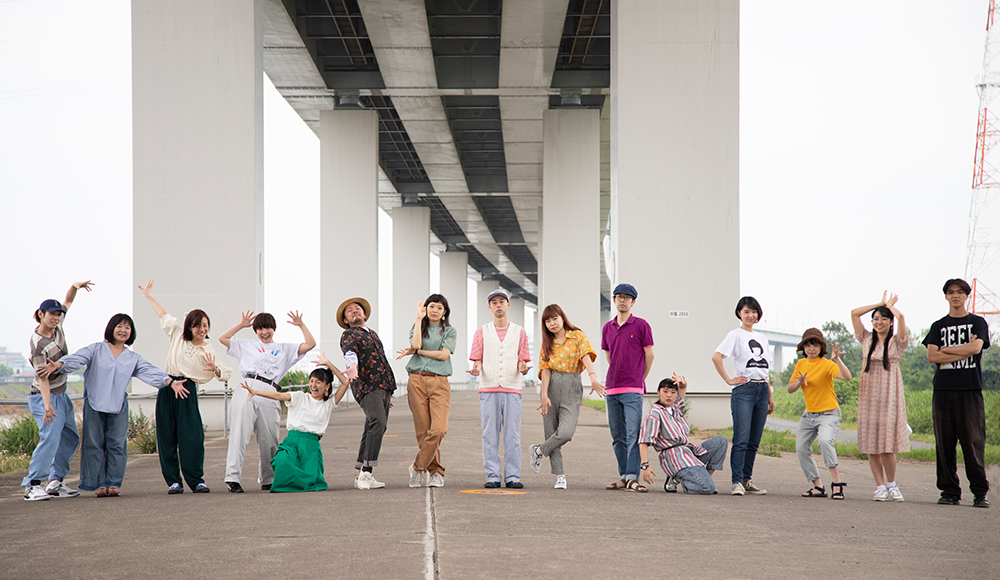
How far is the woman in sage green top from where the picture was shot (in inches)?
320

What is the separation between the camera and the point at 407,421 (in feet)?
65.0

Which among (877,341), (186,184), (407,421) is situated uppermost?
(186,184)

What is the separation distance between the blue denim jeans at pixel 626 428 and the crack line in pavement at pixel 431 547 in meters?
2.29

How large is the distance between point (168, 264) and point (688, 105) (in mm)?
10723

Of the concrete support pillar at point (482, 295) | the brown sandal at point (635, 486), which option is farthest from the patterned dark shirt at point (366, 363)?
the concrete support pillar at point (482, 295)

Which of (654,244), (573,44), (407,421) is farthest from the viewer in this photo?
(573,44)

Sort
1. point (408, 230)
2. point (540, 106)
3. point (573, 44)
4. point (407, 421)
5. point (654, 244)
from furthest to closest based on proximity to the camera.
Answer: point (408, 230) < point (540, 106) < point (573, 44) < point (407, 421) < point (654, 244)

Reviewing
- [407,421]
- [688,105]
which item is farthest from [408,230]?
[688,105]

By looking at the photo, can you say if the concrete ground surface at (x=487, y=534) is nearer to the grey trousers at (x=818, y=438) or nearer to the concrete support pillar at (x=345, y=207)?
the grey trousers at (x=818, y=438)

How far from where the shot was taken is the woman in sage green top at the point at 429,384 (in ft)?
26.7

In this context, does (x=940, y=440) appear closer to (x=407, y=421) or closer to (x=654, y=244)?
(x=654, y=244)

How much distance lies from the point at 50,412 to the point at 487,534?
4.30m

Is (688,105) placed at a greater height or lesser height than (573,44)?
lesser

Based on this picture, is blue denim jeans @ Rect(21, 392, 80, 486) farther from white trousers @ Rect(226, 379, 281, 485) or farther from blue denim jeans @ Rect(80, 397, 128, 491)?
white trousers @ Rect(226, 379, 281, 485)
